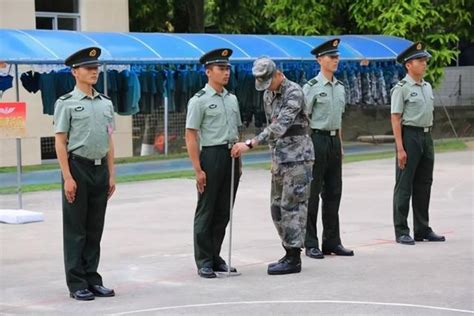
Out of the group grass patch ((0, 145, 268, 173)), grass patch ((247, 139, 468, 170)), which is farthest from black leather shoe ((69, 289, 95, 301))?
grass patch ((0, 145, 268, 173))

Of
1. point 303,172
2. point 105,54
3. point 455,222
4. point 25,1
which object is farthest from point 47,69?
point 303,172

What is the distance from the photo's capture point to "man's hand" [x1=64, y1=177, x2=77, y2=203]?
24.5 ft

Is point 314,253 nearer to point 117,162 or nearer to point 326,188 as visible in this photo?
point 326,188

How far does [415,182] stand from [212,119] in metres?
3.10

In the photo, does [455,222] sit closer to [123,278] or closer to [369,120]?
[123,278]

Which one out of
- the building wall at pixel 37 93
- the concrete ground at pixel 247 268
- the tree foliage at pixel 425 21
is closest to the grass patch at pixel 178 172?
the building wall at pixel 37 93

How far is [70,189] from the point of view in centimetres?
748

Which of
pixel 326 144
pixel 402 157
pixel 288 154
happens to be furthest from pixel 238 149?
pixel 402 157

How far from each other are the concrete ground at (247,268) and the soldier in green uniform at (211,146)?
413 millimetres

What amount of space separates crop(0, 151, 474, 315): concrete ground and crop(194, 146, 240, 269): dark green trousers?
0.27m

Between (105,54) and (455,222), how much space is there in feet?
27.7

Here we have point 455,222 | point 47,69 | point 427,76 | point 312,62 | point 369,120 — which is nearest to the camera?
point 455,222

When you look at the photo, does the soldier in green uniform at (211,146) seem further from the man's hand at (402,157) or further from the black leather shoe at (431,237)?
the black leather shoe at (431,237)

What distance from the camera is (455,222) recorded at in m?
11.8
